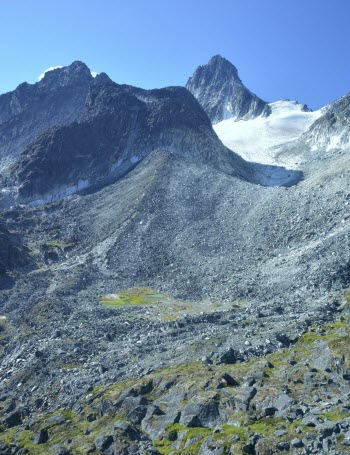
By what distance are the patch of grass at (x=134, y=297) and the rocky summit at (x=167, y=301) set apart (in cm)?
35

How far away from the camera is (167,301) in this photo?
83.8m

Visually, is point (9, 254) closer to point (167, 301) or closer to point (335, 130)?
point (167, 301)

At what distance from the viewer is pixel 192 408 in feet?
132

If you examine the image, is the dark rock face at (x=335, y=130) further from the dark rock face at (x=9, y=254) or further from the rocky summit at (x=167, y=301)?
the dark rock face at (x=9, y=254)

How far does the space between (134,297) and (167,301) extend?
5747 millimetres

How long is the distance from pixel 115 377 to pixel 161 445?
14.6 meters

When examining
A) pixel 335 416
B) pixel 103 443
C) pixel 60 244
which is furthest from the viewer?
pixel 60 244

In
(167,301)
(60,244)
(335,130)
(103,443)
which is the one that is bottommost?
(103,443)

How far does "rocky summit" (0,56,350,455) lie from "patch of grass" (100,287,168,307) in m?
0.35

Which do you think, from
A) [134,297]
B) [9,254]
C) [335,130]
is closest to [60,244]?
[9,254]

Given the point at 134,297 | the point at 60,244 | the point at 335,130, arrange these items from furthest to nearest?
the point at 335,130
the point at 60,244
the point at 134,297

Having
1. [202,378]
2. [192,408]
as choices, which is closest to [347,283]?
[202,378]

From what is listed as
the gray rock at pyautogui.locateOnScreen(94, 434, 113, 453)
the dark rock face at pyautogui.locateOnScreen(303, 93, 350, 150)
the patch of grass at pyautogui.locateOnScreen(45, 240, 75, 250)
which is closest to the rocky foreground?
the gray rock at pyautogui.locateOnScreen(94, 434, 113, 453)

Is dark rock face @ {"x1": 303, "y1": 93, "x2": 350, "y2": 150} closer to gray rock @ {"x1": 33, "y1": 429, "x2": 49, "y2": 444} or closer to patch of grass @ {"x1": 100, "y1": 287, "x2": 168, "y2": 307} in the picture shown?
patch of grass @ {"x1": 100, "y1": 287, "x2": 168, "y2": 307}
